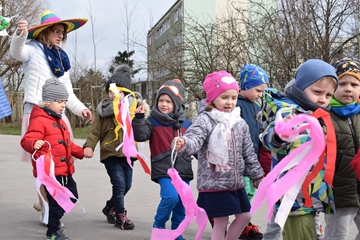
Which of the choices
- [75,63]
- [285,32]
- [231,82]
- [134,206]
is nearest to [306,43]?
[285,32]

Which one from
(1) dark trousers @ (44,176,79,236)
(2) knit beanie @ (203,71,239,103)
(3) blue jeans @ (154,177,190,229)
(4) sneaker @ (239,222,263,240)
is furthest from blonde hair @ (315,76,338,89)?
(1) dark trousers @ (44,176,79,236)

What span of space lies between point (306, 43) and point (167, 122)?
8055 millimetres

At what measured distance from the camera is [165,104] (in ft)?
13.2

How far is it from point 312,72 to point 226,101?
831 millimetres

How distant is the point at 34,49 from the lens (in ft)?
13.8

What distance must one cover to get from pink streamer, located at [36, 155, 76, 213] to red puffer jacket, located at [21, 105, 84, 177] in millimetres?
172

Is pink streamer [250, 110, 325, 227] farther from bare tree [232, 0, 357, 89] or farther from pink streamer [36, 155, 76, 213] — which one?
bare tree [232, 0, 357, 89]

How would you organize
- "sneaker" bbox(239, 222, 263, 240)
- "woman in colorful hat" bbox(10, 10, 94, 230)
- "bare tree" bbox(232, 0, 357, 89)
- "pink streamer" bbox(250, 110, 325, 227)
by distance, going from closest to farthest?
"pink streamer" bbox(250, 110, 325, 227), "sneaker" bbox(239, 222, 263, 240), "woman in colorful hat" bbox(10, 10, 94, 230), "bare tree" bbox(232, 0, 357, 89)

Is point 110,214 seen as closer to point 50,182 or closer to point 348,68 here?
point 50,182

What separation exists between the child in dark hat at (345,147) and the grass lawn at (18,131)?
1484 centimetres

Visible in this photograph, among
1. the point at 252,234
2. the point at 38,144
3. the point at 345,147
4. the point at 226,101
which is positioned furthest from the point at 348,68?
the point at 38,144

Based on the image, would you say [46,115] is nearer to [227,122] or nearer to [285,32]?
[227,122]

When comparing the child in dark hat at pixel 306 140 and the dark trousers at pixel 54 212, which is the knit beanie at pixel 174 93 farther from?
the child in dark hat at pixel 306 140

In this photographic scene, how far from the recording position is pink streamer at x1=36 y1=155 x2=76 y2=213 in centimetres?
362
